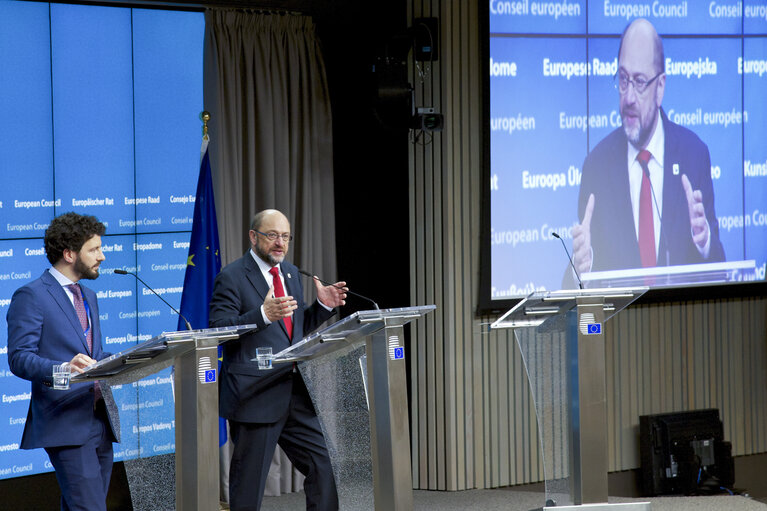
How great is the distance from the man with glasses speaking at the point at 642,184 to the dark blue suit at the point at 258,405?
91.8 inches

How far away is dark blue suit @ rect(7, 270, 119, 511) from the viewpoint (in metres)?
3.70

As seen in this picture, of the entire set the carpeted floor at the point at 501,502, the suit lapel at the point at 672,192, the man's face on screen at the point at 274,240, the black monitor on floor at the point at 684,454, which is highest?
the suit lapel at the point at 672,192

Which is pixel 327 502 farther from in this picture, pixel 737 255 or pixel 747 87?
pixel 747 87

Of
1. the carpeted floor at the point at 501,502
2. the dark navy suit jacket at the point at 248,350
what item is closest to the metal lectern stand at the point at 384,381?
the dark navy suit jacket at the point at 248,350

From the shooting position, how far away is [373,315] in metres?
3.47

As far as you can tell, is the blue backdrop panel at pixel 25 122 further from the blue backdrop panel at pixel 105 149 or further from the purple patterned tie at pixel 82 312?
the purple patterned tie at pixel 82 312

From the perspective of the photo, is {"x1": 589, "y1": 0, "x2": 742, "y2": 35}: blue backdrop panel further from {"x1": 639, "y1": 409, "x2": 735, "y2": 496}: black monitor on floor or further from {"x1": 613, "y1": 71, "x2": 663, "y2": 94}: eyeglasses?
{"x1": 639, "y1": 409, "x2": 735, "y2": 496}: black monitor on floor

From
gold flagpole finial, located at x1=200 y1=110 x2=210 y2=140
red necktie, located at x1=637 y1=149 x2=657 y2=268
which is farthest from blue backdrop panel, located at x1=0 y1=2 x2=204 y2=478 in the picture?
red necktie, located at x1=637 y1=149 x2=657 y2=268

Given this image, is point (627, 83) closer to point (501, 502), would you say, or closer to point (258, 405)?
point (501, 502)

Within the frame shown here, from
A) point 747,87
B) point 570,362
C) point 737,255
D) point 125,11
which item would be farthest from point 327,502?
point 747,87

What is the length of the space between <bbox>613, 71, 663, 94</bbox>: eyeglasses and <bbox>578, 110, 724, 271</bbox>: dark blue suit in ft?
0.76

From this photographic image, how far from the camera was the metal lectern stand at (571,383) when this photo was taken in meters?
Answer: 3.92

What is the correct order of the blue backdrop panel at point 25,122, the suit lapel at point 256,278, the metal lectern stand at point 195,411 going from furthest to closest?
the blue backdrop panel at point 25,122
the suit lapel at point 256,278
the metal lectern stand at point 195,411

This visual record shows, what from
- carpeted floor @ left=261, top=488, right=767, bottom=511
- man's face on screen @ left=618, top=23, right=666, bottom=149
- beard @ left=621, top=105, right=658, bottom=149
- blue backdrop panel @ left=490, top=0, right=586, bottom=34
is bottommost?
carpeted floor @ left=261, top=488, right=767, bottom=511
